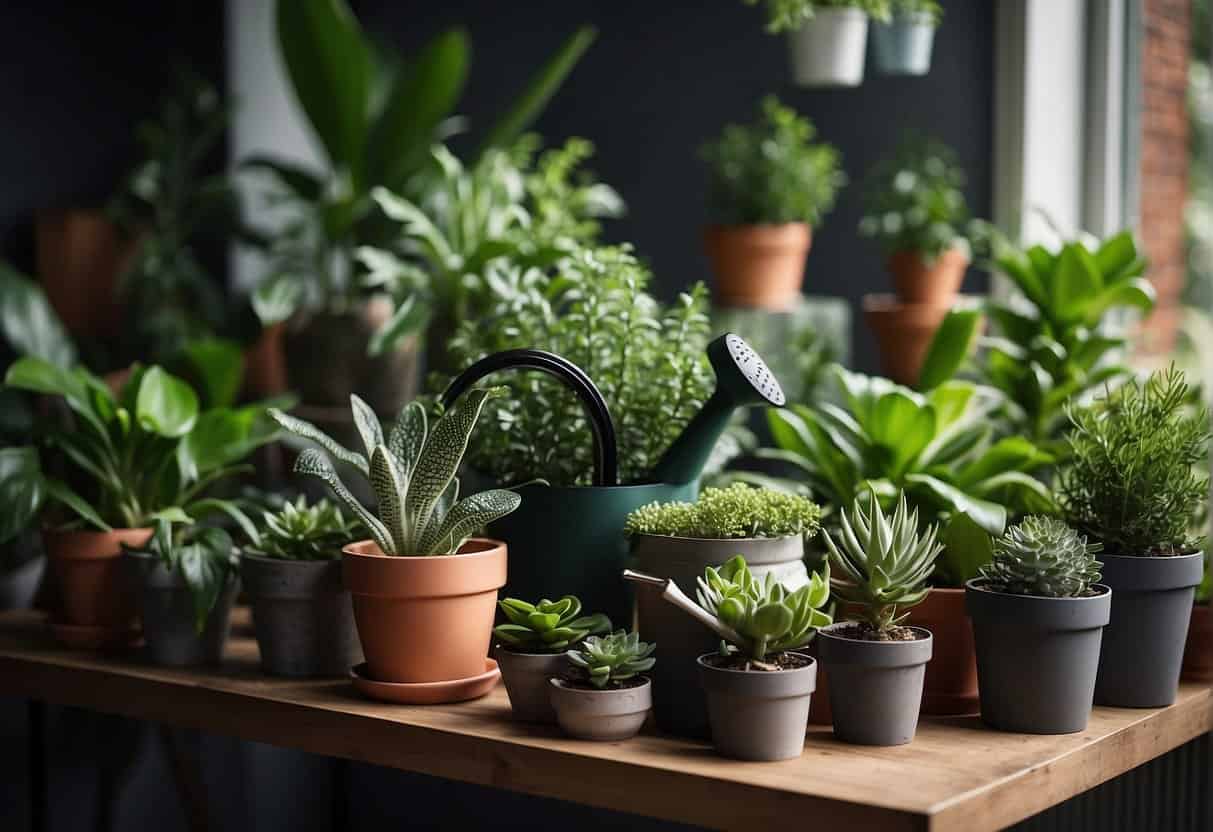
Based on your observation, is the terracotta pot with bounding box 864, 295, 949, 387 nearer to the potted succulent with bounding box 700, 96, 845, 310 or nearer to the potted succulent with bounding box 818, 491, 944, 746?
the potted succulent with bounding box 700, 96, 845, 310

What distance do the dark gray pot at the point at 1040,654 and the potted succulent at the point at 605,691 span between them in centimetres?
35

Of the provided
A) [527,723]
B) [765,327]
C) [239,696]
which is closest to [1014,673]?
[527,723]

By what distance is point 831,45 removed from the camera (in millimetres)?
2297

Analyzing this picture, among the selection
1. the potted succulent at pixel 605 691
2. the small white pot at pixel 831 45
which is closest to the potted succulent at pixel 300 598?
the potted succulent at pixel 605 691

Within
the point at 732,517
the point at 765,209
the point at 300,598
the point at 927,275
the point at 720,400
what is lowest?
the point at 300,598

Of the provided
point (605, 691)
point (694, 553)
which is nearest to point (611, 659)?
point (605, 691)

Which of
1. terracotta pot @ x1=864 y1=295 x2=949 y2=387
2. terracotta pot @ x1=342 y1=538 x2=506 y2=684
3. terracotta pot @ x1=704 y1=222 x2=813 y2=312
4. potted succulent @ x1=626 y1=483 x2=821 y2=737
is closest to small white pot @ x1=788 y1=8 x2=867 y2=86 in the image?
terracotta pot @ x1=704 y1=222 x2=813 y2=312

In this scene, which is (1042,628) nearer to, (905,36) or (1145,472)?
(1145,472)

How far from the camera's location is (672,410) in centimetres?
164

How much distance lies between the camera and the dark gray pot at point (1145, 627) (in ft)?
4.65

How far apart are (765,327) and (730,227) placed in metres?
0.20

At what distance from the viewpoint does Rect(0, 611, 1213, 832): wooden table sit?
3.88 ft

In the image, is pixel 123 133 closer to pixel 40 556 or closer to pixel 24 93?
pixel 24 93

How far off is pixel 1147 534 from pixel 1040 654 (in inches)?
8.6
